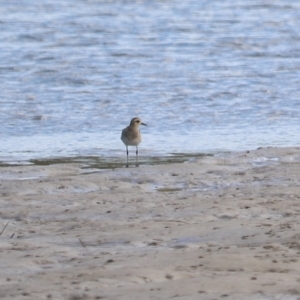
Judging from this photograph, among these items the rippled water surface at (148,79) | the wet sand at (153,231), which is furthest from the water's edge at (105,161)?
the wet sand at (153,231)

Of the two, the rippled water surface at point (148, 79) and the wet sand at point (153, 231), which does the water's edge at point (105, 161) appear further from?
the wet sand at point (153, 231)

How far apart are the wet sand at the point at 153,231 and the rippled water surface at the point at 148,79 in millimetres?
2050

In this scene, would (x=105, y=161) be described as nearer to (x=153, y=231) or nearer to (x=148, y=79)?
(x=153, y=231)

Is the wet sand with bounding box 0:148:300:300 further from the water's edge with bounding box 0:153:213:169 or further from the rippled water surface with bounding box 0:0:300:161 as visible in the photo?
the rippled water surface with bounding box 0:0:300:161

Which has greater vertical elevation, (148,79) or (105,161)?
(105,161)

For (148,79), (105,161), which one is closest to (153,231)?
(105,161)

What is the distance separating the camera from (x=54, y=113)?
572 inches

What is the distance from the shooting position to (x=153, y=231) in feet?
23.9

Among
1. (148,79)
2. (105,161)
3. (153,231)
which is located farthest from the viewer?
(148,79)

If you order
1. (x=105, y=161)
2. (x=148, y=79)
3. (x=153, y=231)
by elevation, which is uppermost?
(x=153, y=231)

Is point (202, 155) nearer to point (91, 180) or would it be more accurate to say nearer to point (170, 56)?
point (91, 180)

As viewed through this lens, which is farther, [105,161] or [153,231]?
[105,161]

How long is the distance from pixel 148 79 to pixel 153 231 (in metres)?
10.5

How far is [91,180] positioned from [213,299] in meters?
4.26
